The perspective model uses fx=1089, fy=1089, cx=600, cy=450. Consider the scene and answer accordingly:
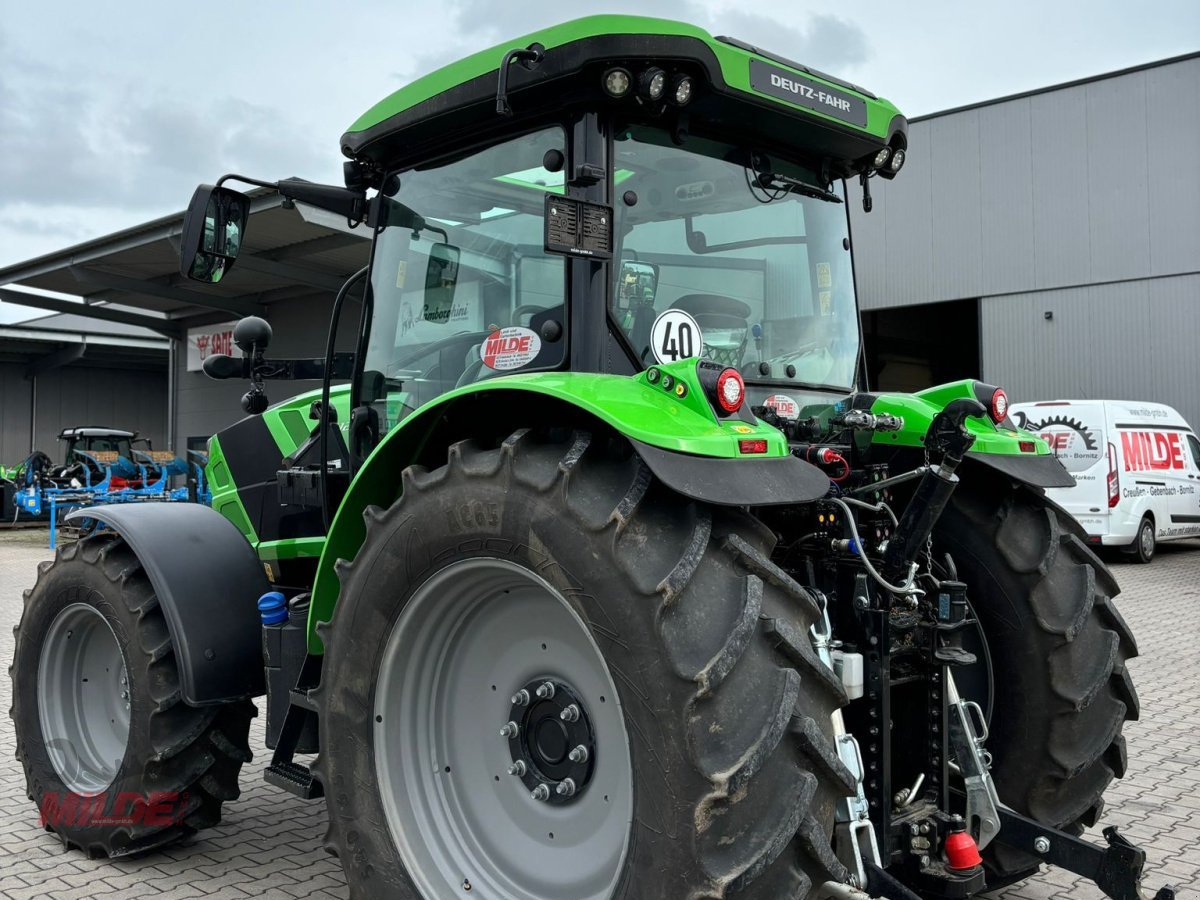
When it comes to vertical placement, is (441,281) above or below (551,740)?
above

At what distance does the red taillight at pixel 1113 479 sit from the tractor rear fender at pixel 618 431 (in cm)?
1350

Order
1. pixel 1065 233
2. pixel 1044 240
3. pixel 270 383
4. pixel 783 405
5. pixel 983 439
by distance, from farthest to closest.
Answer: pixel 270 383
pixel 1044 240
pixel 1065 233
pixel 983 439
pixel 783 405

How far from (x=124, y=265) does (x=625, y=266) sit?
74.0ft

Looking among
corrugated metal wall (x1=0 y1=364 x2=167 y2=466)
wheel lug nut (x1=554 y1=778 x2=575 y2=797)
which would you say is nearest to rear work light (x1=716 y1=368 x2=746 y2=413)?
wheel lug nut (x1=554 y1=778 x2=575 y2=797)

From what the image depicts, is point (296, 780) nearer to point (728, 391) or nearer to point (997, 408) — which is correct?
point (728, 391)

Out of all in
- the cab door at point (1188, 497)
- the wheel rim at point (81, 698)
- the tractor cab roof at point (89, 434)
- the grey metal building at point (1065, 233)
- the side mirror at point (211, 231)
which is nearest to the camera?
the side mirror at point (211, 231)

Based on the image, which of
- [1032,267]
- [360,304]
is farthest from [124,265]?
[360,304]

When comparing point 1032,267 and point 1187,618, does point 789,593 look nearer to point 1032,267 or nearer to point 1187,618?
point 1187,618

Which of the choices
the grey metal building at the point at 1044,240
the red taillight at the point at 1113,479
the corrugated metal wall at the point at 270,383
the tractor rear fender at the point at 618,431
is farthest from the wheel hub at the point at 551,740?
the corrugated metal wall at the point at 270,383

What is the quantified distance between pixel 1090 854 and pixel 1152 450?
1395 centimetres

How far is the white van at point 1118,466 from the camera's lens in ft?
48.3

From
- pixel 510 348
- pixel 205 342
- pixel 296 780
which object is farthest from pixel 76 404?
pixel 510 348

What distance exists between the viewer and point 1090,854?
296 centimetres

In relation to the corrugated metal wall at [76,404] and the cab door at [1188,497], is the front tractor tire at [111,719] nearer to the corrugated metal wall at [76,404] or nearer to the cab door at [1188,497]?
the cab door at [1188,497]
